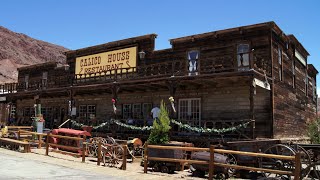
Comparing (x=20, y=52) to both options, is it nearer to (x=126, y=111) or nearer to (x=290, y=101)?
(x=126, y=111)

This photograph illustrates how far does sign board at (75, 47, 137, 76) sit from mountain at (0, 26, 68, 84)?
208ft

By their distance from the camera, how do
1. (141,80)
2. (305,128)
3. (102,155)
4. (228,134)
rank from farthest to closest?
1. (305,128)
2. (141,80)
3. (228,134)
4. (102,155)

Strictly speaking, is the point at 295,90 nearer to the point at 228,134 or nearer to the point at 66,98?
the point at 228,134

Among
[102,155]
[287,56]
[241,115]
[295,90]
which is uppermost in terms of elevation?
[287,56]

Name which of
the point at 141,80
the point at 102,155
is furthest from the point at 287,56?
the point at 102,155

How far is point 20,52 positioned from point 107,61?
93582 millimetres

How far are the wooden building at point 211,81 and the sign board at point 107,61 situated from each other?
7 cm

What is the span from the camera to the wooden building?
59.7 ft

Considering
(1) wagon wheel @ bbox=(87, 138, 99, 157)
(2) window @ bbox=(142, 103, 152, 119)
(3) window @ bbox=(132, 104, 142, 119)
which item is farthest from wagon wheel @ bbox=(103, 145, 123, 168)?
(3) window @ bbox=(132, 104, 142, 119)

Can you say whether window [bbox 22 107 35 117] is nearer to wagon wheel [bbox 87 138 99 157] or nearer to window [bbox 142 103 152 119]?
window [bbox 142 103 152 119]

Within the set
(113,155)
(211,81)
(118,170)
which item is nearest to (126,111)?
(211,81)

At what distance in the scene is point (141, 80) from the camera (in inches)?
794

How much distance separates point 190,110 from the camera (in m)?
21.0

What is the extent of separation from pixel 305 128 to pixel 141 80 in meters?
12.5
